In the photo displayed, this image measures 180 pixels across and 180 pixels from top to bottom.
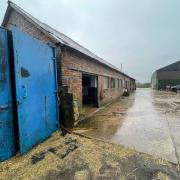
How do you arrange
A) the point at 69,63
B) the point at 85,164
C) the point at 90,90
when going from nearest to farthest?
the point at 85,164, the point at 69,63, the point at 90,90

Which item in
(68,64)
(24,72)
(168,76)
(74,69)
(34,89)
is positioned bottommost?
(34,89)

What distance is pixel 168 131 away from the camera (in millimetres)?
4949

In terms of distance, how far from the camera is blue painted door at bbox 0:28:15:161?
9.95 feet

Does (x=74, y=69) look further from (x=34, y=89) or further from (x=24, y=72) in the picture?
(x=24, y=72)

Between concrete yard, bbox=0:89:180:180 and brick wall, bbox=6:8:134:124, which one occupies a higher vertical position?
brick wall, bbox=6:8:134:124

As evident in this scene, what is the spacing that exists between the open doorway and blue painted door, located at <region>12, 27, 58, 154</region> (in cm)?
476

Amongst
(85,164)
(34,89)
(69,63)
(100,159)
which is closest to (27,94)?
(34,89)

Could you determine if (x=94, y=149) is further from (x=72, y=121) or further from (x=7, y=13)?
(x=7, y=13)

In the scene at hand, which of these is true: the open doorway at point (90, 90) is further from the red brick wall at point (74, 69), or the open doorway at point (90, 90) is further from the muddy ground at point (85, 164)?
the muddy ground at point (85, 164)

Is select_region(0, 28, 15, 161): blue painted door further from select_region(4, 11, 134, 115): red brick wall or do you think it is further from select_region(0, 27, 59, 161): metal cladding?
select_region(4, 11, 134, 115): red brick wall

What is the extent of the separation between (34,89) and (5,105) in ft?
2.72

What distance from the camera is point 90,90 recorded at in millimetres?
9758

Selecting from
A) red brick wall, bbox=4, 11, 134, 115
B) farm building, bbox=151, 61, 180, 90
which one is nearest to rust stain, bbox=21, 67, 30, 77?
red brick wall, bbox=4, 11, 134, 115

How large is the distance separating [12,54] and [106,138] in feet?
10.2
